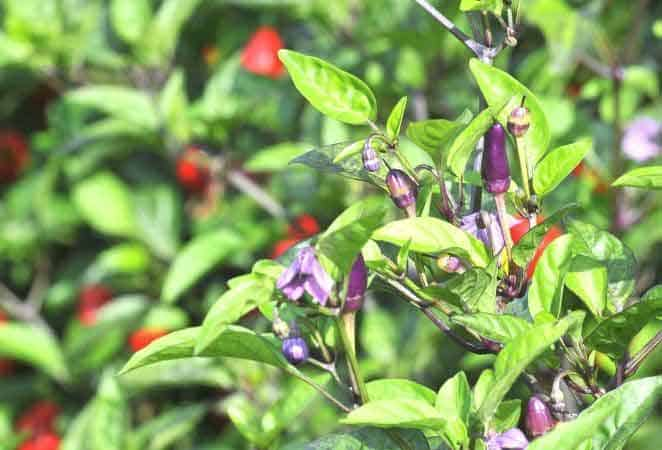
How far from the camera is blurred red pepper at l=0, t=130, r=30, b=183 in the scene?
2.38 meters

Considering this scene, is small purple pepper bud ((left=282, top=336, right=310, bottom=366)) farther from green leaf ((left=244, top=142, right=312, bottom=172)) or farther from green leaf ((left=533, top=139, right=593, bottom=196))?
green leaf ((left=244, top=142, right=312, bottom=172))

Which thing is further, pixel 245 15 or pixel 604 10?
pixel 245 15

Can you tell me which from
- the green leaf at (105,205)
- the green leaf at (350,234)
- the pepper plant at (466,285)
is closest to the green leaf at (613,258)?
the pepper plant at (466,285)

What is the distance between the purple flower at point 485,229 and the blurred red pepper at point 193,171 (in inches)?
45.8

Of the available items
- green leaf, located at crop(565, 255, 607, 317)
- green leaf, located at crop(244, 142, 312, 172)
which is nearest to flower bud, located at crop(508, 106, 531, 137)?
green leaf, located at crop(565, 255, 607, 317)

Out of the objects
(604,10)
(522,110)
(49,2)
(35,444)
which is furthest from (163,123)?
(522,110)

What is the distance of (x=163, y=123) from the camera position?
5.83 feet

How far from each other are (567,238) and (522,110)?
89 millimetres

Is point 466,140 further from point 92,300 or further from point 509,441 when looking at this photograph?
point 92,300

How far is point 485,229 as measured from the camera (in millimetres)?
739

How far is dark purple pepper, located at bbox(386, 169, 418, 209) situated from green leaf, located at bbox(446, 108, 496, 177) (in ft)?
0.11

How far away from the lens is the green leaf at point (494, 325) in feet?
2.21

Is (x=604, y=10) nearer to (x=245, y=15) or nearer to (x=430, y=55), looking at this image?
(x=430, y=55)

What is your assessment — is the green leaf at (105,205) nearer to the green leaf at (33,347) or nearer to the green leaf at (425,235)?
the green leaf at (33,347)
